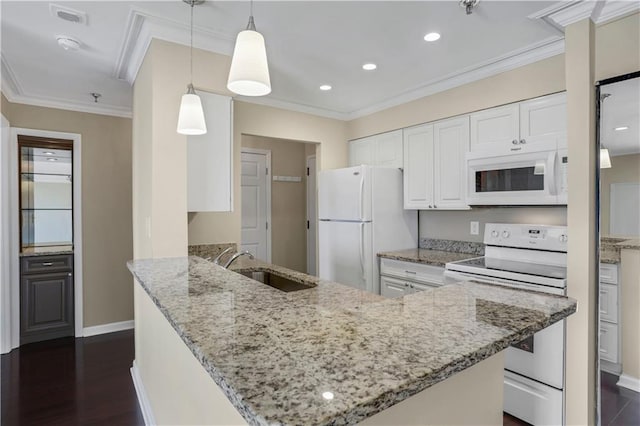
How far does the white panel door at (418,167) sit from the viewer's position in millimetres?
3422

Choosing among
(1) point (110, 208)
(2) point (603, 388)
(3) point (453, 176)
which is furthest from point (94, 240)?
(2) point (603, 388)

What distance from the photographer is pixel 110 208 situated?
158 inches

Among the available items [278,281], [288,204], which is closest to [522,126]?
[278,281]

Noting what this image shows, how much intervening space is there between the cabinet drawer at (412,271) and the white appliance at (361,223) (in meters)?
0.12

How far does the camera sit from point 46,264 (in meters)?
3.71

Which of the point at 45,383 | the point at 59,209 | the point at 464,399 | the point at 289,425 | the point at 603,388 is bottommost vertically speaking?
the point at 45,383

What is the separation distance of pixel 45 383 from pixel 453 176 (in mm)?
3841

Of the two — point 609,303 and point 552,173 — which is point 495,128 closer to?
point 552,173

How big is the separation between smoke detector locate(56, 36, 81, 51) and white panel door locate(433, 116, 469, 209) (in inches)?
116

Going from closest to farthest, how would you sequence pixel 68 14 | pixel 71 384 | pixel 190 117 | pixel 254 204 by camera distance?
pixel 190 117 < pixel 68 14 < pixel 71 384 < pixel 254 204

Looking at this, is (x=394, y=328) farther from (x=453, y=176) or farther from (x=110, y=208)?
(x=110, y=208)

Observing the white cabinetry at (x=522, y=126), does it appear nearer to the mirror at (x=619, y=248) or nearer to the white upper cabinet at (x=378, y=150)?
the mirror at (x=619, y=248)

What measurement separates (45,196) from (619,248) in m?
5.11

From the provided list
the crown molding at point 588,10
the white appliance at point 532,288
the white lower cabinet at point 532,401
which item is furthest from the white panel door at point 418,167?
the white lower cabinet at point 532,401
